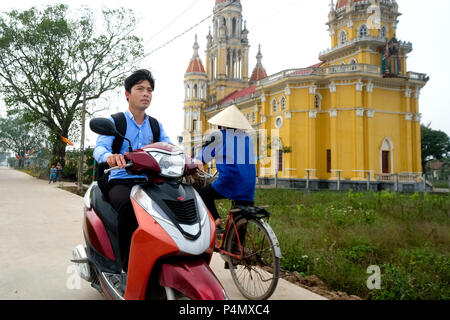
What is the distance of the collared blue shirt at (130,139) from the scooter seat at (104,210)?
0.66 ft

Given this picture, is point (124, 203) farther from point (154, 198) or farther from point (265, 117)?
point (265, 117)

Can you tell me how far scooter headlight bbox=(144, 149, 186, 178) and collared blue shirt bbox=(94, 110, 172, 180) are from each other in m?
0.51

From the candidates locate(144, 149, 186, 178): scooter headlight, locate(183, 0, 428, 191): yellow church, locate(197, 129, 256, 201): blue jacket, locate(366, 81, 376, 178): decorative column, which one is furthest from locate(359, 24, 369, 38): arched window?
locate(144, 149, 186, 178): scooter headlight

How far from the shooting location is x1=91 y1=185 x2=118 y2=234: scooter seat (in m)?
2.19

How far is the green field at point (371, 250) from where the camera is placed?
291 centimetres

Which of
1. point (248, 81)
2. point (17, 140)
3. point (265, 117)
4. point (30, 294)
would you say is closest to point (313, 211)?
point (30, 294)

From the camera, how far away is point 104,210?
2.30 m

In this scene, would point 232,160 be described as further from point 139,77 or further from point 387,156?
point 387,156

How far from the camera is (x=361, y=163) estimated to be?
24.2m

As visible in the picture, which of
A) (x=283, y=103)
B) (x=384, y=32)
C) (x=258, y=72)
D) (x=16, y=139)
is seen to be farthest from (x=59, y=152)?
(x=16, y=139)

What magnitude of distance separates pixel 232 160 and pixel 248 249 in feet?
2.62

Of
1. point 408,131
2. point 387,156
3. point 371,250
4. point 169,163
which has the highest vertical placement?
point 408,131

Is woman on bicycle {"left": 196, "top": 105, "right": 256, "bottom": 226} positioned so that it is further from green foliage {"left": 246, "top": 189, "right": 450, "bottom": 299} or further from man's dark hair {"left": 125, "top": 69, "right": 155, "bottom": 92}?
green foliage {"left": 246, "top": 189, "right": 450, "bottom": 299}
